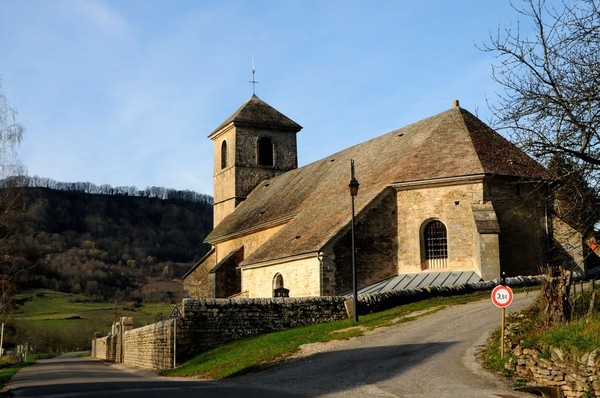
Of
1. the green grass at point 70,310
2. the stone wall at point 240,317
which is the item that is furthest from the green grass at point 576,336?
the green grass at point 70,310

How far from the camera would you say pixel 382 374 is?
13477mm

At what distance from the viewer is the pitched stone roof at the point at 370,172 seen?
2723 centimetres

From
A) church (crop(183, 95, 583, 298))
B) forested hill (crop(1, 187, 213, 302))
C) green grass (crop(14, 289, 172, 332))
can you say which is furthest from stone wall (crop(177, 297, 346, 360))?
forested hill (crop(1, 187, 213, 302))

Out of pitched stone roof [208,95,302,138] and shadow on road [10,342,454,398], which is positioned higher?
pitched stone roof [208,95,302,138]

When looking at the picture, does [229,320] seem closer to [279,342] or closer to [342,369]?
[279,342]

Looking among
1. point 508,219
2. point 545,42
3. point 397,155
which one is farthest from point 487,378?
point 397,155

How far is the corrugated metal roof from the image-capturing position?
84.1 ft

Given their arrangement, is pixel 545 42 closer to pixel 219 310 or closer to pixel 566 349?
pixel 566 349

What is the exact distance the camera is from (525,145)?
13.7 metres

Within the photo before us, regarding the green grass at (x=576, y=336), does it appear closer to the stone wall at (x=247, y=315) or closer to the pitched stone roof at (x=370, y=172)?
the stone wall at (x=247, y=315)

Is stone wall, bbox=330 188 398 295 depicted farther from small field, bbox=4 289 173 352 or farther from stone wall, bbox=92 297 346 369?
small field, bbox=4 289 173 352

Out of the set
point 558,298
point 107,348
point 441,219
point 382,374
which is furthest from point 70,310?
point 558,298

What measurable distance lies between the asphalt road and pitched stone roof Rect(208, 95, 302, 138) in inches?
1178

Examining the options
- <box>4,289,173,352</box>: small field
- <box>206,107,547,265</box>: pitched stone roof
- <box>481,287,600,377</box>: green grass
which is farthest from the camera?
<box>4,289,173,352</box>: small field
